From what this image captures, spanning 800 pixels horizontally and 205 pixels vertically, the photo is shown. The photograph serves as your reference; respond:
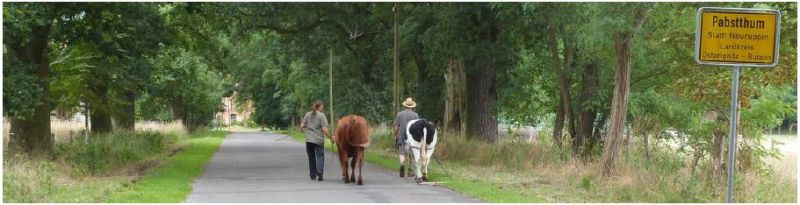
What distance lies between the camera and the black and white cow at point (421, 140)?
665 inches

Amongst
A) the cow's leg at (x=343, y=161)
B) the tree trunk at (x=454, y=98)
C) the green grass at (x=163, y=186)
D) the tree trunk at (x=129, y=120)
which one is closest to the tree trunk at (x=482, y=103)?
the tree trunk at (x=454, y=98)

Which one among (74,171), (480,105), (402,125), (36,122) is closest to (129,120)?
(480,105)

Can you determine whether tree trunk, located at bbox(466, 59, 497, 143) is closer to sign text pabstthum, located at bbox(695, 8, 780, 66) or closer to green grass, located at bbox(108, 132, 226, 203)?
green grass, located at bbox(108, 132, 226, 203)

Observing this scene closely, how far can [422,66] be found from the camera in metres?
35.4

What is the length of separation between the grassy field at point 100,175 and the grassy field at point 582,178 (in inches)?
179

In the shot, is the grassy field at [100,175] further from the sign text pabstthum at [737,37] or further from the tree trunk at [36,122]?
the sign text pabstthum at [737,37]

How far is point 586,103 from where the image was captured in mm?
23734

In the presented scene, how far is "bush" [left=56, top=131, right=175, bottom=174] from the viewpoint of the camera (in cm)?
1964

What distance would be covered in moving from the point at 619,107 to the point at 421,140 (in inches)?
136

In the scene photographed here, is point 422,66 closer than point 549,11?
No

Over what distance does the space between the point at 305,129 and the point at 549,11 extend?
5393mm

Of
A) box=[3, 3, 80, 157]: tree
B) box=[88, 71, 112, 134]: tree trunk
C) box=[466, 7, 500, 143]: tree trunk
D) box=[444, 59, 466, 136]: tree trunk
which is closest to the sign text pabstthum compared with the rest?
box=[3, 3, 80, 157]: tree

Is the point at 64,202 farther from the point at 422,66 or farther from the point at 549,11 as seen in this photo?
the point at 422,66

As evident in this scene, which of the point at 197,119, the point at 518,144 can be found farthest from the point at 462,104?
the point at 197,119
